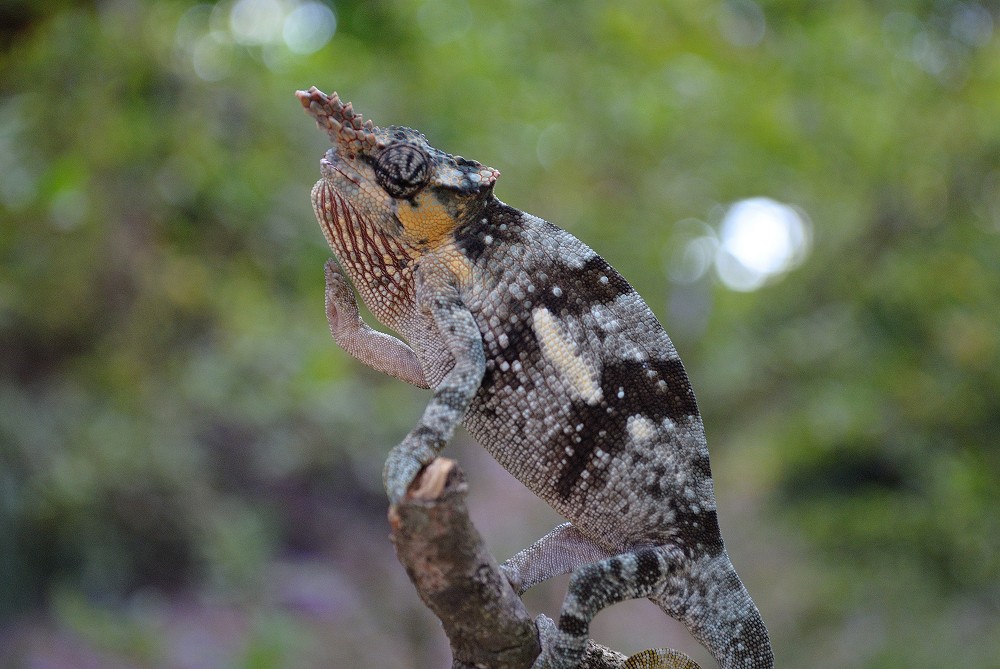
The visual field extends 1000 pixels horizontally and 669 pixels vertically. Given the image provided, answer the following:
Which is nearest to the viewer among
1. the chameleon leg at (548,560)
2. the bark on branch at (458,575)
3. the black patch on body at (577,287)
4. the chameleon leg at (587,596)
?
the bark on branch at (458,575)

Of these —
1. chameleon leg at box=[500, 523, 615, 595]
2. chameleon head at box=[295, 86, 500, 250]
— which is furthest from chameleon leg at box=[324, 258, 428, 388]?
chameleon leg at box=[500, 523, 615, 595]

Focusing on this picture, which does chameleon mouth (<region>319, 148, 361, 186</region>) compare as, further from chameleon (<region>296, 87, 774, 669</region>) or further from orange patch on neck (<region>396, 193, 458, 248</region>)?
orange patch on neck (<region>396, 193, 458, 248</region>)

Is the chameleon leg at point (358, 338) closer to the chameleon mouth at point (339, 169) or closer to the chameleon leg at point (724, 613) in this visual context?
the chameleon mouth at point (339, 169)

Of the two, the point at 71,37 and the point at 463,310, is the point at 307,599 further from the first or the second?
the point at 463,310

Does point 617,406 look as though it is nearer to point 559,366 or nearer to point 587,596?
point 559,366

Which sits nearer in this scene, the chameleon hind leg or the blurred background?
the chameleon hind leg

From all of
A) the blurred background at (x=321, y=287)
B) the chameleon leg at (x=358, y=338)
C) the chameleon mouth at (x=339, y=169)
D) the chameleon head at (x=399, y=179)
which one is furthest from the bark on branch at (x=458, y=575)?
the blurred background at (x=321, y=287)

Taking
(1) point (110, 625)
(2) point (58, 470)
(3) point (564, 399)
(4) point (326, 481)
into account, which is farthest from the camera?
(4) point (326, 481)

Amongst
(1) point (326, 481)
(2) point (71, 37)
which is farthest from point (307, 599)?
(2) point (71, 37)
